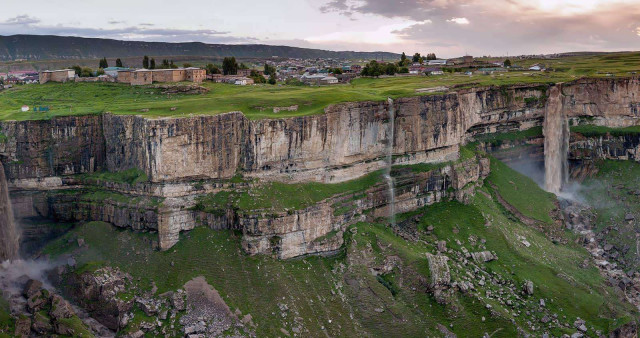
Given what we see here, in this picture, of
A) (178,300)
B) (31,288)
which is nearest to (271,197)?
(178,300)

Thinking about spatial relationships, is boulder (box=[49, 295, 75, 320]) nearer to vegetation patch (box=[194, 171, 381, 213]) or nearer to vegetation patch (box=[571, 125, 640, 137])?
vegetation patch (box=[194, 171, 381, 213])

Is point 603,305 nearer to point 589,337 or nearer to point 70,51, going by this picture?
point 589,337

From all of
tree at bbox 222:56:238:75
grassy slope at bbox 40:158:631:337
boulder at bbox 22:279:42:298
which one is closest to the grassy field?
grassy slope at bbox 40:158:631:337

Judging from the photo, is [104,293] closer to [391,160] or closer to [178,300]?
[178,300]

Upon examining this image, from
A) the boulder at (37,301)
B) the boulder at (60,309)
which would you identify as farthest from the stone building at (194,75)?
the boulder at (60,309)

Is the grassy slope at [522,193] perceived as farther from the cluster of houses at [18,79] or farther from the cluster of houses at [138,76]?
the cluster of houses at [18,79]

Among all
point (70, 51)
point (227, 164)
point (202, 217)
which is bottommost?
point (202, 217)

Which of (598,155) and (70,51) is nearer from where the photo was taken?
(598,155)

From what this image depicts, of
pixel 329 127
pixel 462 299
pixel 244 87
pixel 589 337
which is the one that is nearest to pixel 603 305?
pixel 589 337
